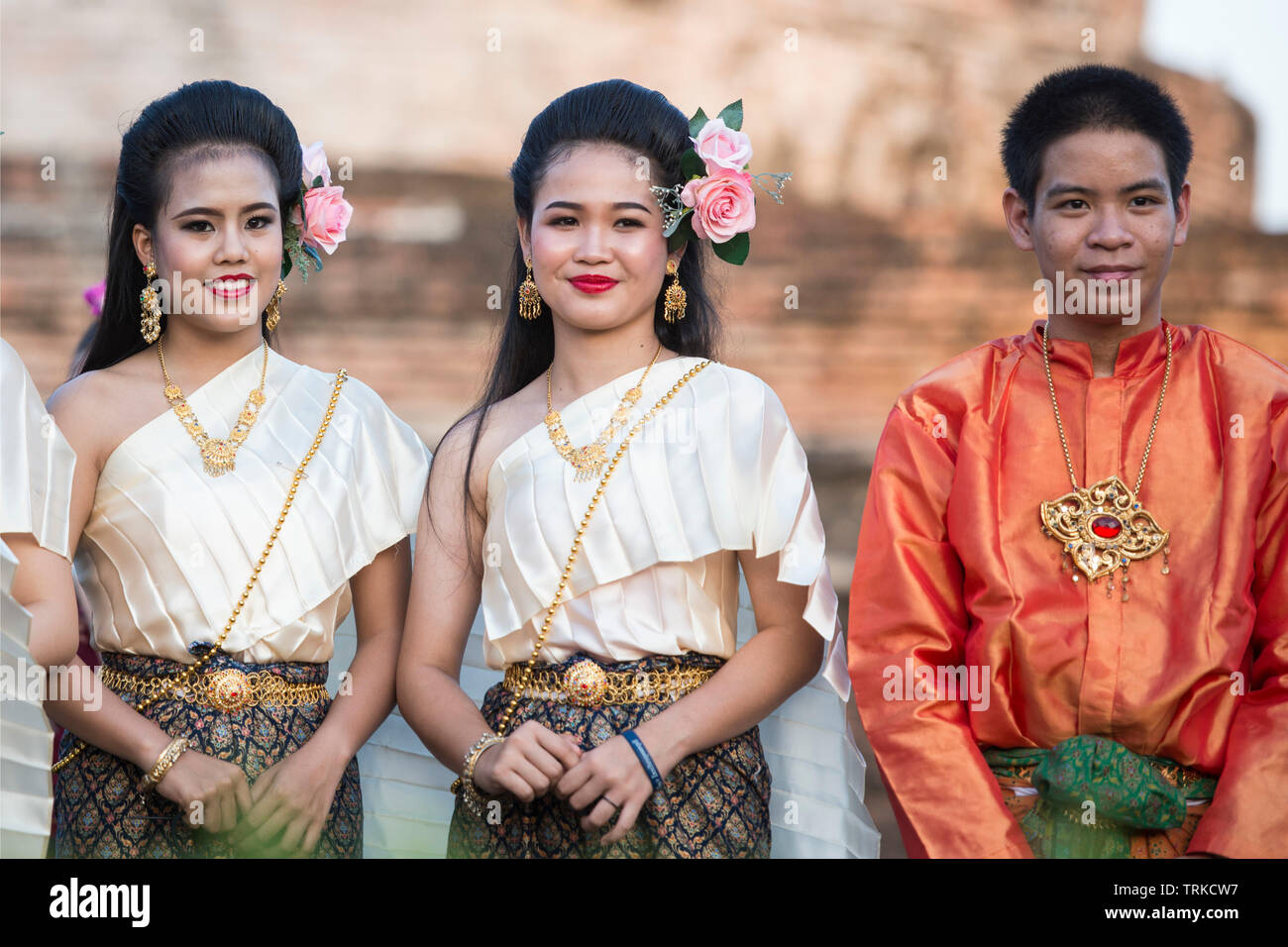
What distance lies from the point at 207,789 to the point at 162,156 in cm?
121

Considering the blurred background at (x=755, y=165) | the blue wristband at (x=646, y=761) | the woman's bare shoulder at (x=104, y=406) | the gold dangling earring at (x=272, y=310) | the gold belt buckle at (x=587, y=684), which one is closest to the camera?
the blue wristband at (x=646, y=761)

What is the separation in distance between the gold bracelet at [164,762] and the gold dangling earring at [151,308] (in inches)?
31.6

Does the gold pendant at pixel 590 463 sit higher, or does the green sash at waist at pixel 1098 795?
the gold pendant at pixel 590 463

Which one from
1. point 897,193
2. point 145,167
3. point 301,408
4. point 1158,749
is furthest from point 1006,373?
point 897,193

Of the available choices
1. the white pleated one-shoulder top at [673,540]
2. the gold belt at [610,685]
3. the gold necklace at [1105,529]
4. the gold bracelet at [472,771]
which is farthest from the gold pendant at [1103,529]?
the gold bracelet at [472,771]

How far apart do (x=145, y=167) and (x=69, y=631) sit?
3.01ft

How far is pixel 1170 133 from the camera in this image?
290 cm

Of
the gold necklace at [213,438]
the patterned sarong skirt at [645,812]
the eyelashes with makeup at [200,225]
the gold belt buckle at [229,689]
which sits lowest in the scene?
the patterned sarong skirt at [645,812]

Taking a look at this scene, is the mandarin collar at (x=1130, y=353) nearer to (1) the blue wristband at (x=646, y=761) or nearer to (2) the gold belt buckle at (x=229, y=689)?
(1) the blue wristband at (x=646, y=761)

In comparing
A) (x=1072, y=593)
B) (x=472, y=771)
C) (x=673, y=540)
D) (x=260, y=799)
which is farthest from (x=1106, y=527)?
(x=260, y=799)

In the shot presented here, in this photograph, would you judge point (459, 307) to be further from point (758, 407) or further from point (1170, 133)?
point (1170, 133)

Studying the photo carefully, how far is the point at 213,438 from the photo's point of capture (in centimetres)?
301

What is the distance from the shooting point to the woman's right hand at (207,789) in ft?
9.01

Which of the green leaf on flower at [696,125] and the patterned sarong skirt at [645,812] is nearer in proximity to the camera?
the patterned sarong skirt at [645,812]
